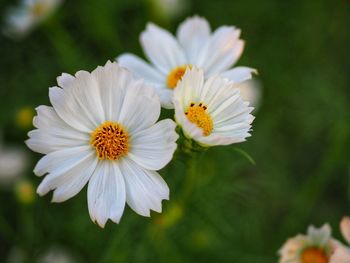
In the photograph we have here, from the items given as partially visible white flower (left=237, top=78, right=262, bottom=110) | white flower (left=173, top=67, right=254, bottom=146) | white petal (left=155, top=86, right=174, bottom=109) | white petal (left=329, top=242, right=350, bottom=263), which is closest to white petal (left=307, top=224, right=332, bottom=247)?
white petal (left=329, top=242, right=350, bottom=263)

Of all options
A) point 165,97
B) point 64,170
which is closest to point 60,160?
point 64,170

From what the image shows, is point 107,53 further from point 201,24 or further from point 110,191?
point 110,191

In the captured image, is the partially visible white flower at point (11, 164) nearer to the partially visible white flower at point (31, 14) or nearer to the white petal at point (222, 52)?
the partially visible white flower at point (31, 14)

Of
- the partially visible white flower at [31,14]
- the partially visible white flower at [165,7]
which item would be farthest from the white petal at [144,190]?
the partially visible white flower at [165,7]

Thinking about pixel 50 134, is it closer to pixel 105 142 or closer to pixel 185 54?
pixel 105 142

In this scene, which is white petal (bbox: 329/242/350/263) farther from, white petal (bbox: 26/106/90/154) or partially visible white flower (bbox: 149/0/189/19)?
partially visible white flower (bbox: 149/0/189/19)
